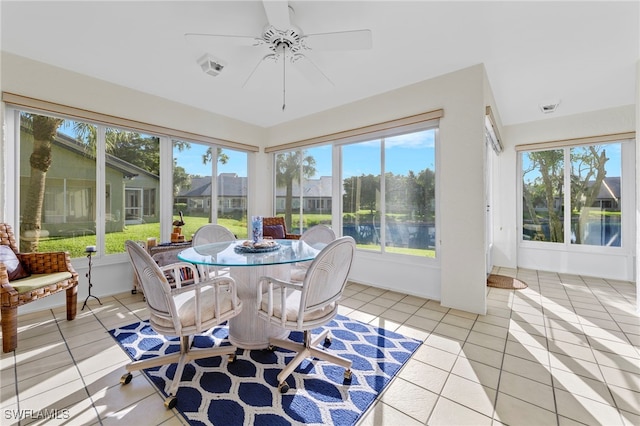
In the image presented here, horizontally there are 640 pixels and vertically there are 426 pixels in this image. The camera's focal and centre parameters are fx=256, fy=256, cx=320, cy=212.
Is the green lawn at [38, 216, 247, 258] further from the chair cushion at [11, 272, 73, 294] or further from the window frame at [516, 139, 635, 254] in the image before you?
the window frame at [516, 139, 635, 254]

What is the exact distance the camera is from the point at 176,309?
5.12 ft

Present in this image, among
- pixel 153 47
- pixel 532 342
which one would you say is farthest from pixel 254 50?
pixel 532 342

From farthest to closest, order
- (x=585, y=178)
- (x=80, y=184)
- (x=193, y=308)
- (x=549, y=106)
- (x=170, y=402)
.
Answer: (x=585, y=178), (x=549, y=106), (x=80, y=184), (x=193, y=308), (x=170, y=402)

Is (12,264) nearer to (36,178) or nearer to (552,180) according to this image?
(36,178)

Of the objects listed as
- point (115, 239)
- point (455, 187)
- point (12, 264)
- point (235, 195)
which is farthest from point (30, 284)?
point (455, 187)

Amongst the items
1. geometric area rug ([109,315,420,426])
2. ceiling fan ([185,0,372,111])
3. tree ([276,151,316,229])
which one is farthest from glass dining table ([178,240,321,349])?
tree ([276,151,316,229])

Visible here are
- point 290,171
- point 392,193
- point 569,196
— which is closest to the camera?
point 392,193

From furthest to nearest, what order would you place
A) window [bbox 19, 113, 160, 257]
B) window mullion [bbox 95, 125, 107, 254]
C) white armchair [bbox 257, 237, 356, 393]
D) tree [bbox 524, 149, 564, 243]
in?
1. tree [bbox 524, 149, 564, 243]
2. window mullion [bbox 95, 125, 107, 254]
3. window [bbox 19, 113, 160, 257]
4. white armchair [bbox 257, 237, 356, 393]

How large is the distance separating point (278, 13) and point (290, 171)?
3.22 m

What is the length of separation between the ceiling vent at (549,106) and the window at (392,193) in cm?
202

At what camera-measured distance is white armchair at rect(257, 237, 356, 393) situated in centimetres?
158

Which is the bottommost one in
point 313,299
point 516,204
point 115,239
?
point 313,299

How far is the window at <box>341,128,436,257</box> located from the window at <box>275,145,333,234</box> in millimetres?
394

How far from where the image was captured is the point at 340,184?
4.22 m
